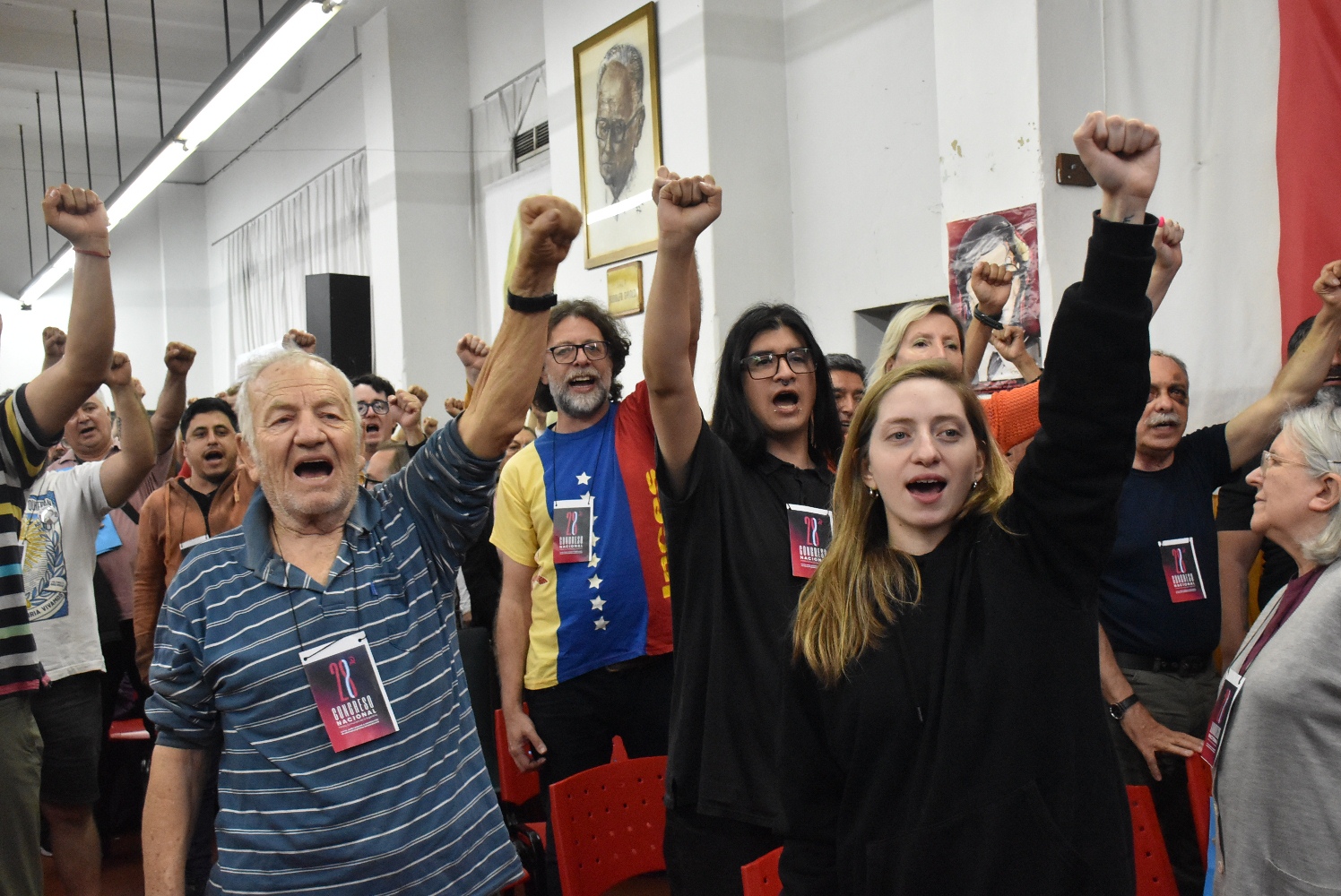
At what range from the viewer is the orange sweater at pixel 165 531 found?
10.2ft

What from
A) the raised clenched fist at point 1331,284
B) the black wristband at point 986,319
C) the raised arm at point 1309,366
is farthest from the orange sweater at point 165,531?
the raised clenched fist at point 1331,284

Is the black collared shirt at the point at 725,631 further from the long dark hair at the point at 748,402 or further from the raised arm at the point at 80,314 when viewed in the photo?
the raised arm at the point at 80,314

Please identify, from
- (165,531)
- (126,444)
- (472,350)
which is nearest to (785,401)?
(472,350)

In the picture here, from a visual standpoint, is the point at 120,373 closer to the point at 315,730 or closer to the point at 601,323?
the point at 601,323

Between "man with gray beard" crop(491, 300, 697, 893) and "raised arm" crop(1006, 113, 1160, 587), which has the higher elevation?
"raised arm" crop(1006, 113, 1160, 587)

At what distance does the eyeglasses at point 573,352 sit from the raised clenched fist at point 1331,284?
5.18ft

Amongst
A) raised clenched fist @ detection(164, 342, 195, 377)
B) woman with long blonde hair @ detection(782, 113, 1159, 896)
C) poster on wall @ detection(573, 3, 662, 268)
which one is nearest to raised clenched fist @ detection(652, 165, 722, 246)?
woman with long blonde hair @ detection(782, 113, 1159, 896)

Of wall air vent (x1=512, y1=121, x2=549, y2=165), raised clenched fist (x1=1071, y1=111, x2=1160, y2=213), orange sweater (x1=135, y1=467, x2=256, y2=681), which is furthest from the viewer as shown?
wall air vent (x1=512, y1=121, x2=549, y2=165)

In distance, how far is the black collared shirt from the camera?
1.59 m

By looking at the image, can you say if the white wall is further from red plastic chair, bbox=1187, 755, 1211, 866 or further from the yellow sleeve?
red plastic chair, bbox=1187, 755, 1211, 866

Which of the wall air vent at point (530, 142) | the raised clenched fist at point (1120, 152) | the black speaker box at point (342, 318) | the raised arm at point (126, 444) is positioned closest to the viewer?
the raised clenched fist at point (1120, 152)

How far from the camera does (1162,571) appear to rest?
230 centimetres

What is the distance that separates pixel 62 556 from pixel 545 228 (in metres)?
1.95

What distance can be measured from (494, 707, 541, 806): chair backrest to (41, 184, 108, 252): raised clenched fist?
1.34 meters
